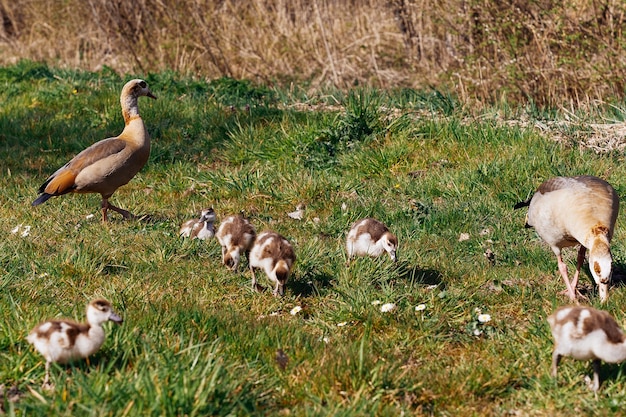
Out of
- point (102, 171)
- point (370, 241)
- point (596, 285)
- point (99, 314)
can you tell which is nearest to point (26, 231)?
point (102, 171)

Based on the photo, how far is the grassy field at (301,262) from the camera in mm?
4227

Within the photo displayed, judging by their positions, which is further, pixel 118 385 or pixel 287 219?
pixel 287 219

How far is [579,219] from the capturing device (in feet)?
19.1

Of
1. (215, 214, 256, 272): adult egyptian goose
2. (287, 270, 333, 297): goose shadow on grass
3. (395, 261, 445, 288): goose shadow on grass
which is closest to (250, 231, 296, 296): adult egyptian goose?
(287, 270, 333, 297): goose shadow on grass

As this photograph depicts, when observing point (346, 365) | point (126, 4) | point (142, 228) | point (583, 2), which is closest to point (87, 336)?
point (346, 365)

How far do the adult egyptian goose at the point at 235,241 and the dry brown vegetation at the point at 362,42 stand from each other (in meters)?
6.13

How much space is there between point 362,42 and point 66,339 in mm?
11472

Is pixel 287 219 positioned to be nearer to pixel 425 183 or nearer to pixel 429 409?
pixel 425 183

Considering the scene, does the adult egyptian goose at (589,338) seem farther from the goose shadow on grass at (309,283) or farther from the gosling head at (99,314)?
the gosling head at (99,314)

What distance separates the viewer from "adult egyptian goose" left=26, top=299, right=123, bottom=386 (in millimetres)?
4062

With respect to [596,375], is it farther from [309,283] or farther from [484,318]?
[309,283]

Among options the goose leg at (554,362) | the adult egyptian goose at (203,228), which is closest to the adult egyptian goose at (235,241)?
the adult egyptian goose at (203,228)

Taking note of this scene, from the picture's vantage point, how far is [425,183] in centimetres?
884

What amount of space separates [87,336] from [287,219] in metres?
4.21
